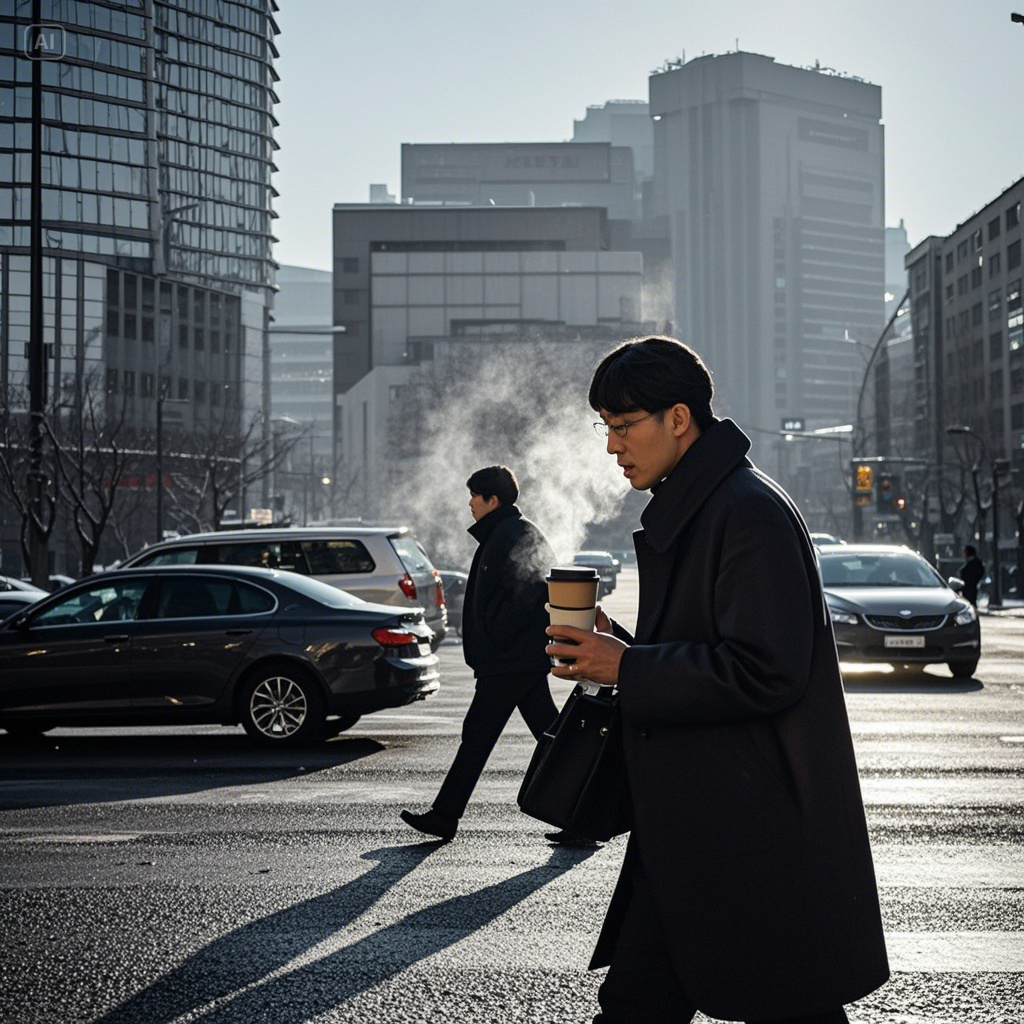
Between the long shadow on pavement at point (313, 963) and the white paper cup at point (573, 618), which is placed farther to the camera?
the long shadow on pavement at point (313, 963)

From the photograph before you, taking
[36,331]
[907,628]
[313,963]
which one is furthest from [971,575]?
[313,963]

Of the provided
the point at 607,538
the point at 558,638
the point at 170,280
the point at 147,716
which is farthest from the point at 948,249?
the point at 558,638

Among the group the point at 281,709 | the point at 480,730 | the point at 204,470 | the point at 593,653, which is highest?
the point at 204,470

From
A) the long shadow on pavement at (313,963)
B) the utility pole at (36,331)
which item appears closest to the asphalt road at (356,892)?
the long shadow on pavement at (313,963)

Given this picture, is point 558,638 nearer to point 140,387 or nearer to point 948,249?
point 140,387

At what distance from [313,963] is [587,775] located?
285 centimetres

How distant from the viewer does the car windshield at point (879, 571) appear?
2128 centimetres

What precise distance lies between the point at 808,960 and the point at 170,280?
10254 centimetres

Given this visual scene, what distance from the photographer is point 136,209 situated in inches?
3947

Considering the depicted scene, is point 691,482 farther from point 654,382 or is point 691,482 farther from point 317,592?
point 317,592

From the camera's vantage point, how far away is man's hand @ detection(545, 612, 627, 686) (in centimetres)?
330

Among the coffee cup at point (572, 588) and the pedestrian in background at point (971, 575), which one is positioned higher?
the coffee cup at point (572, 588)

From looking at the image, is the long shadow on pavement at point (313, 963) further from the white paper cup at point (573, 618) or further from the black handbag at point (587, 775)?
the white paper cup at point (573, 618)

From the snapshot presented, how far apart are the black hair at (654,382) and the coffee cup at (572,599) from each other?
330 millimetres
